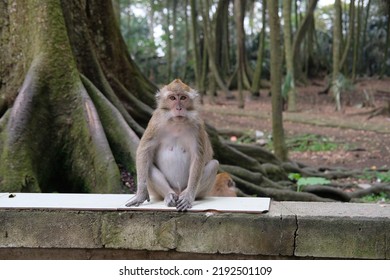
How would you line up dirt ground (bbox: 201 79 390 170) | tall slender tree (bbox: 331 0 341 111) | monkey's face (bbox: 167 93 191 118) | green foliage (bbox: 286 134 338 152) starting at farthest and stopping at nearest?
tall slender tree (bbox: 331 0 341 111) → green foliage (bbox: 286 134 338 152) → dirt ground (bbox: 201 79 390 170) → monkey's face (bbox: 167 93 191 118)

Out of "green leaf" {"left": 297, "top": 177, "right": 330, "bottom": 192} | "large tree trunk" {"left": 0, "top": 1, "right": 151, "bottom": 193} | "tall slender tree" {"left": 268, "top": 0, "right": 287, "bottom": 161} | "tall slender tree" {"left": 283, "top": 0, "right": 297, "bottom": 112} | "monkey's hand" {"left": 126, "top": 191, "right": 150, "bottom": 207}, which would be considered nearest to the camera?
"monkey's hand" {"left": 126, "top": 191, "right": 150, "bottom": 207}

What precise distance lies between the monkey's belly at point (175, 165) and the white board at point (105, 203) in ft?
0.76

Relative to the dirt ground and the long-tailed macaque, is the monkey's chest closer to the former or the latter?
the long-tailed macaque

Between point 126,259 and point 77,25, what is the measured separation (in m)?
4.11

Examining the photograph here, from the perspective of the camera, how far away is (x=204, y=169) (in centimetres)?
436

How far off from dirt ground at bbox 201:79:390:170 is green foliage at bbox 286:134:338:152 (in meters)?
0.17

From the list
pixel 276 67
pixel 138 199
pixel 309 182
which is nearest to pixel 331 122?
pixel 276 67

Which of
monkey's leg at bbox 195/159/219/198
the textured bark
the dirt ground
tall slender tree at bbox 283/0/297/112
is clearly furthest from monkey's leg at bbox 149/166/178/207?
tall slender tree at bbox 283/0/297/112

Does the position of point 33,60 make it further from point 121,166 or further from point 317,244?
point 317,244

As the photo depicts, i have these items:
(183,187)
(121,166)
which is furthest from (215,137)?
(183,187)

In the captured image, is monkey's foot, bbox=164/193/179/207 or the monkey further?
the monkey

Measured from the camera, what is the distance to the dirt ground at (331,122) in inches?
483

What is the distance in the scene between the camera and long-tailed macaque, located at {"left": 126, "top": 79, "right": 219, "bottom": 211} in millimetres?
4016

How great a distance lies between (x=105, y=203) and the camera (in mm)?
3900
